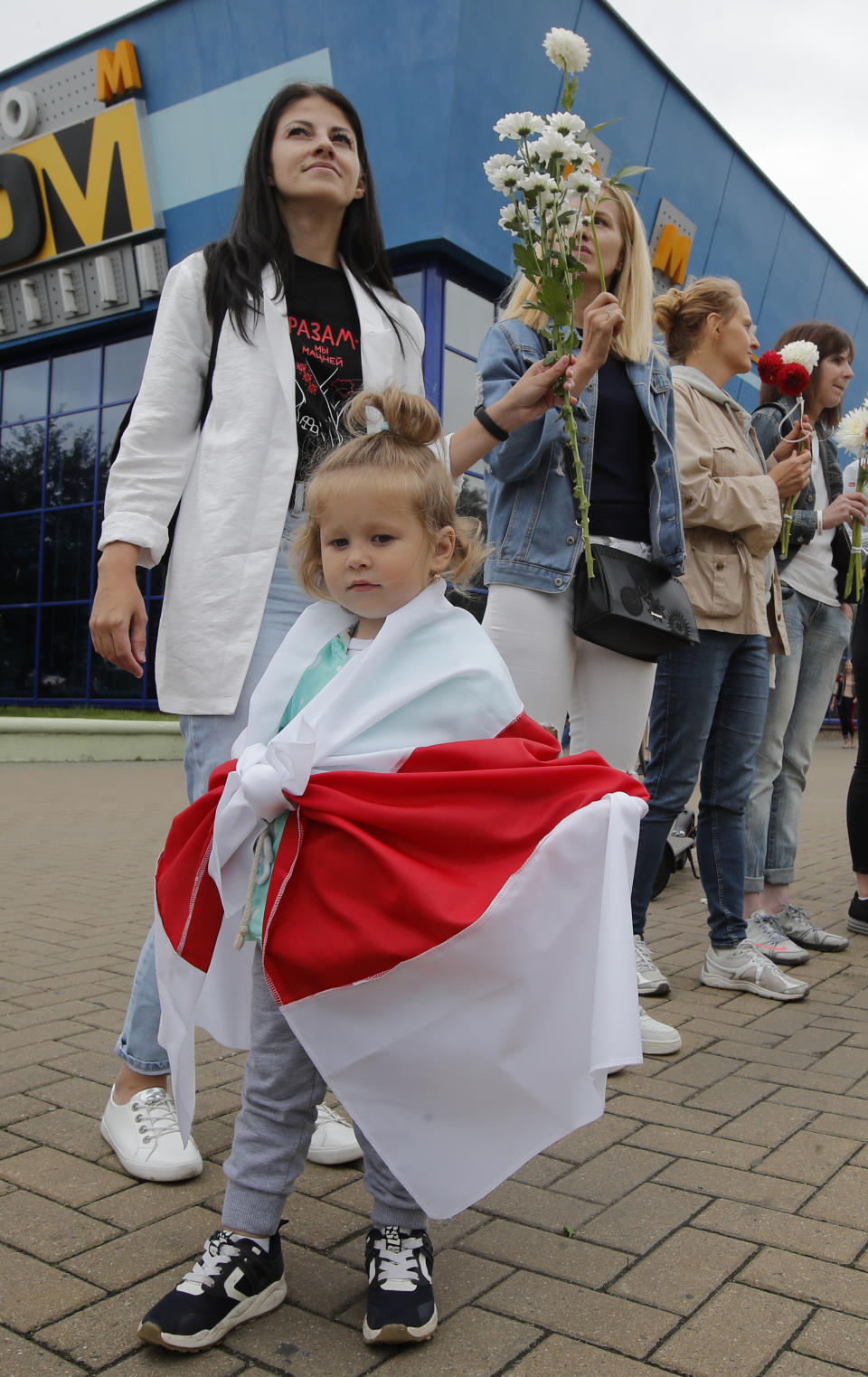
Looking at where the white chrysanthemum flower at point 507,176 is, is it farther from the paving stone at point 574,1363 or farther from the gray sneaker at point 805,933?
the gray sneaker at point 805,933

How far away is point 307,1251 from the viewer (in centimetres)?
202

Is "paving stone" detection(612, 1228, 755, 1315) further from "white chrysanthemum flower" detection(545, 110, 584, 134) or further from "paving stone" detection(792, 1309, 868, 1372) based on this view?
"white chrysanthemum flower" detection(545, 110, 584, 134)

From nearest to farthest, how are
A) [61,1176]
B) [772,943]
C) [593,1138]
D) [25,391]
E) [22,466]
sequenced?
[61,1176]
[593,1138]
[772,943]
[25,391]
[22,466]

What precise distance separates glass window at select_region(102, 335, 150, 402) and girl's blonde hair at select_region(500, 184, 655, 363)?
525 inches

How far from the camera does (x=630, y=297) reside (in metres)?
3.20

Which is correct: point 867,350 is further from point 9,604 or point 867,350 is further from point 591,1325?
point 591,1325

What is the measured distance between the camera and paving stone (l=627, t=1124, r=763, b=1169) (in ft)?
7.99

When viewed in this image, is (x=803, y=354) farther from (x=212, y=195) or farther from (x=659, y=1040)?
(x=212, y=195)

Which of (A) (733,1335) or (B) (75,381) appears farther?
(B) (75,381)

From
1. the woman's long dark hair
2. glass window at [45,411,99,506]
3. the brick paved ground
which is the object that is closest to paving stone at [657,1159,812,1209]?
the brick paved ground

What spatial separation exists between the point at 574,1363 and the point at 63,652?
16.7 m

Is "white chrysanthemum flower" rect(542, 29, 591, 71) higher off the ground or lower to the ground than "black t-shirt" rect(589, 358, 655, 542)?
higher

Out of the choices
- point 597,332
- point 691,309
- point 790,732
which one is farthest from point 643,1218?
point 691,309

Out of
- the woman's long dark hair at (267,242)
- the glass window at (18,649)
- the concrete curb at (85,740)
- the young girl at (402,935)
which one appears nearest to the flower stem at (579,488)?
the woman's long dark hair at (267,242)
